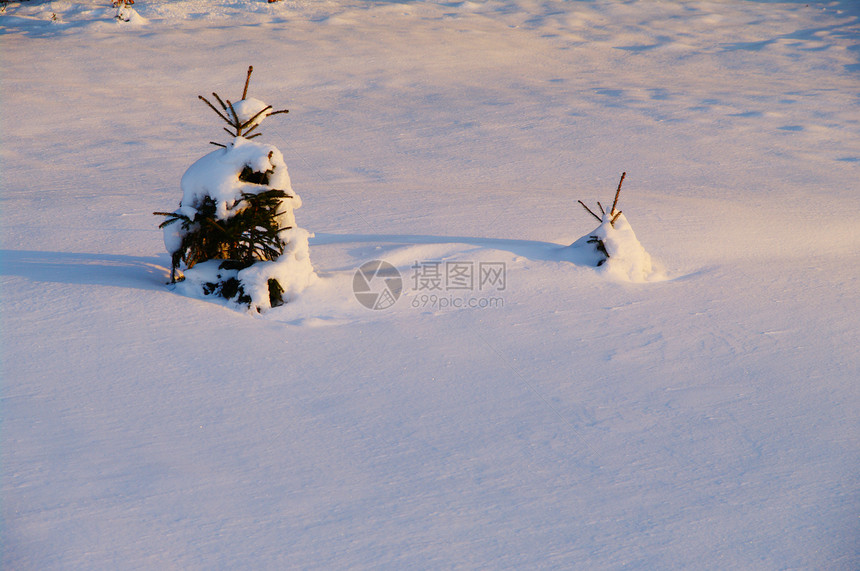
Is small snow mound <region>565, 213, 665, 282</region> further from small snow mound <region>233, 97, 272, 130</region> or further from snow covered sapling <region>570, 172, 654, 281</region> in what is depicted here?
small snow mound <region>233, 97, 272, 130</region>

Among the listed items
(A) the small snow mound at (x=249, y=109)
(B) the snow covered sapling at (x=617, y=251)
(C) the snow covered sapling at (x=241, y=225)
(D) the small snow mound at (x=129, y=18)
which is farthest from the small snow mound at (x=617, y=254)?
(D) the small snow mound at (x=129, y=18)

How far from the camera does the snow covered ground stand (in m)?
2.30

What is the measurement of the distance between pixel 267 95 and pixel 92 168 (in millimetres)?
2861

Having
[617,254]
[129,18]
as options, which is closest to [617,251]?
[617,254]

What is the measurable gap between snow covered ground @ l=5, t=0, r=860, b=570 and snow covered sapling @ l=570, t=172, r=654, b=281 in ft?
0.32

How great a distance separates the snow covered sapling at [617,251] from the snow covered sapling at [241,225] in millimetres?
1751

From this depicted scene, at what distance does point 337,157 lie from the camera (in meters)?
6.62

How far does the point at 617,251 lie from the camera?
13.6ft

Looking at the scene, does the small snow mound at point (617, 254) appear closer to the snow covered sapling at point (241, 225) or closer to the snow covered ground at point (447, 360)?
the snow covered ground at point (447, 360)

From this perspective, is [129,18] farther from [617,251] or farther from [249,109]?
[617,251]

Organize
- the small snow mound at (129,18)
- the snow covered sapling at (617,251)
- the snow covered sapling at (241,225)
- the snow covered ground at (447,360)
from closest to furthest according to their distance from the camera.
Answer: the snow covered ground at (447,360), the snow covered sapling at (241,225), the snow covered sapling at (617,251), the small snow mound at (129,18)

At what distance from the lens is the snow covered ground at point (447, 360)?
7.56ft

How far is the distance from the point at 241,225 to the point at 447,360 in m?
1.30

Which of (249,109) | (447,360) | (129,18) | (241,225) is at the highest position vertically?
(129,18)
